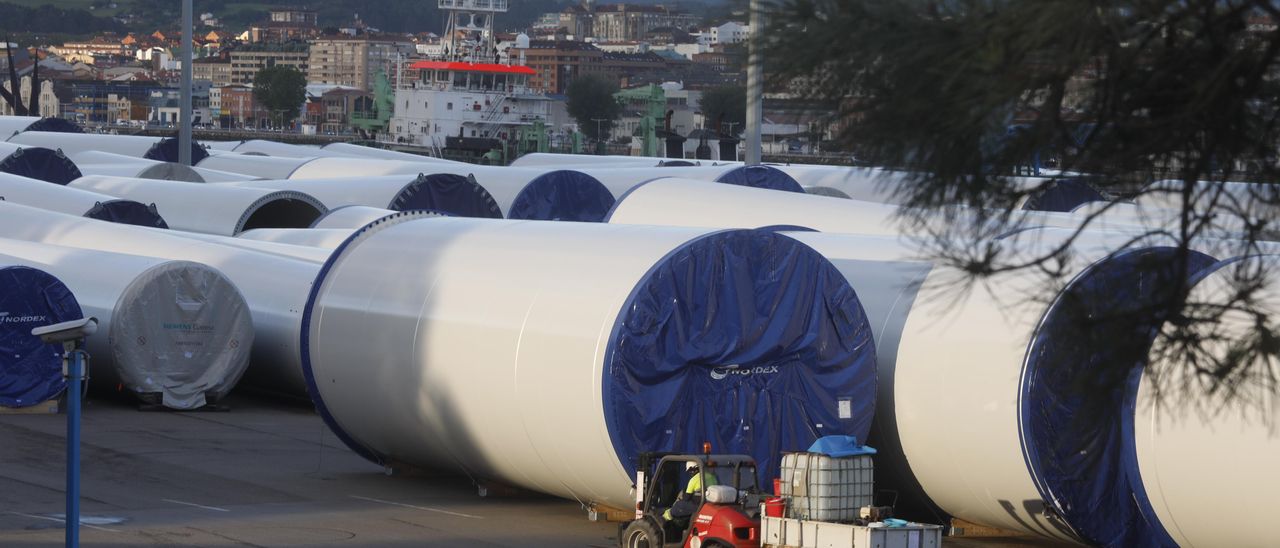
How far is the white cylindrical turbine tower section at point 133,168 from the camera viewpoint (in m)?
36.8

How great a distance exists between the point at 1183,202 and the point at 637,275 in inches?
317

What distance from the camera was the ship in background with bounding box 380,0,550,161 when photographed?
69.9 metres

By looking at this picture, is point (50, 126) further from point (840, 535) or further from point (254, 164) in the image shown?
point (840, 535)

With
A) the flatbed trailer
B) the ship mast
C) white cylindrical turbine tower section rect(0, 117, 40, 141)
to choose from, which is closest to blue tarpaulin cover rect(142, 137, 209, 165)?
white cylindrical turbine tower section rect(0, 117, 40, 141)

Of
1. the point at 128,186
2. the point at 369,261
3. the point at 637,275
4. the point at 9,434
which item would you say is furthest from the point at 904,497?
the point at 128,186

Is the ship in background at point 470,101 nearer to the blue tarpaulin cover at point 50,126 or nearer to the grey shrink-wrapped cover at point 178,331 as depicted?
the blue tarpaulin cover at point 50,126

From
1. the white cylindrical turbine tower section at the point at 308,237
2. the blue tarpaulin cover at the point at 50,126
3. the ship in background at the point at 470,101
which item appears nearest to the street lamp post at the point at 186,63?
the white cylindrical turbine tower section at the point at 308,237

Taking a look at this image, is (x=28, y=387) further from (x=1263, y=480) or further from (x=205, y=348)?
(x=1263, y=480)

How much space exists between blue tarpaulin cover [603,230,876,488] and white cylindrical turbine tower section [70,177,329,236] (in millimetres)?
17719

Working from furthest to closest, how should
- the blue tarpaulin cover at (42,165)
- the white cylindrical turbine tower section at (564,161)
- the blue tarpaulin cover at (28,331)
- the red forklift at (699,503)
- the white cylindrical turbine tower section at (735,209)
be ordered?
1. the white cylindrical turbine tower section at (564,161)
2. the blue tarpaulin cover at (42,165)
3. the white cylindrical turbine tower section at (735,209)
4. the blue tarpaulin cover at (28,331)
5. the red forklift at (699,503)

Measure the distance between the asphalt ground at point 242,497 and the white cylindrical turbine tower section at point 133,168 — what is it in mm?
18629

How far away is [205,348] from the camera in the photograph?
19.8m

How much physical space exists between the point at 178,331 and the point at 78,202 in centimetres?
1089

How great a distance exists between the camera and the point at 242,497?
14.5 meters
